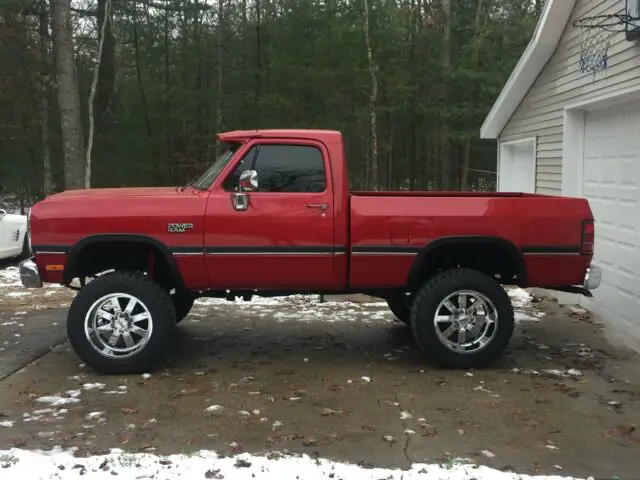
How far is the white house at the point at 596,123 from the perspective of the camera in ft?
23.4

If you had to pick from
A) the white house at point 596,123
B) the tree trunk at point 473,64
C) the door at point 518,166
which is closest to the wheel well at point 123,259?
the white house at point 596,123

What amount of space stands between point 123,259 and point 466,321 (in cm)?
318

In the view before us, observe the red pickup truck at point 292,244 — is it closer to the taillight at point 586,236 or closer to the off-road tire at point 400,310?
the taillight at point 586,236

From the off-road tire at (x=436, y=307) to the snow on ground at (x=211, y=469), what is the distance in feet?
6.30

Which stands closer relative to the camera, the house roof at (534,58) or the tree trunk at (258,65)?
the house roof at (534,58)

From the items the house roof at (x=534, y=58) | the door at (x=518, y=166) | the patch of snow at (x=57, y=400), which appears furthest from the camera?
the door at (x=518, y=166)

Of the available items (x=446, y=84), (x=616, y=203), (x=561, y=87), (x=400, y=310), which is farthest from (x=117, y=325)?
(x=446, y=84)

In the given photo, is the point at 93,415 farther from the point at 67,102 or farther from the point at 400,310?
the point at 67,102

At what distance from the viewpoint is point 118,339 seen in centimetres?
571

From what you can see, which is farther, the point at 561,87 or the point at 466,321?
the point at 561,87

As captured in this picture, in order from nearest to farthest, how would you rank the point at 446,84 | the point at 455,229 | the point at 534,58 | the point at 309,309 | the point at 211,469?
the point at 211,469 < the point at 455,229 < the point at 309,309 < the point at 534,58 < the point at 446,84

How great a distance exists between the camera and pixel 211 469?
385 centimetres

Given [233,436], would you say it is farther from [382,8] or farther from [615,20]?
[382,8]

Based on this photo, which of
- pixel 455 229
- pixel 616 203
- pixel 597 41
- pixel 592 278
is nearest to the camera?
pixel 455 229
